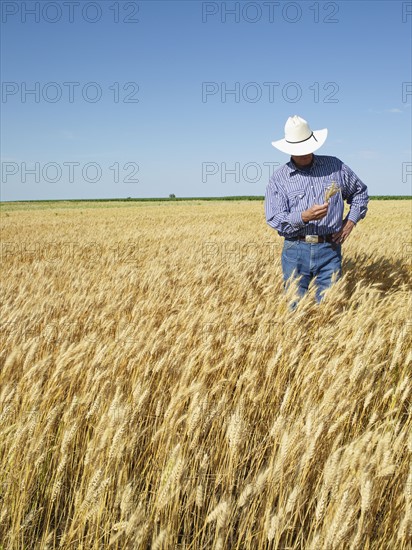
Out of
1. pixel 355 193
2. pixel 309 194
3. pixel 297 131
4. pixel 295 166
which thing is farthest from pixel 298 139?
pixel 355 193

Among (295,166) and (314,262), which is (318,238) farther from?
(295,166)

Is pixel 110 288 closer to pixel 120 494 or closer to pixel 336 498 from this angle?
pixel 120 494

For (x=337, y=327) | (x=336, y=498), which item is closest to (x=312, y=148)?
(x=337, y=327)

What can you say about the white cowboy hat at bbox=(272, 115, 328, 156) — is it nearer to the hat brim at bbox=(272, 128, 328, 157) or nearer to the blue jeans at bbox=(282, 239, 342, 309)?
the hat brim at bbox=(272, 128, 328, 157)

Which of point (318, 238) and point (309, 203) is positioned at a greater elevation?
point (309, 203)

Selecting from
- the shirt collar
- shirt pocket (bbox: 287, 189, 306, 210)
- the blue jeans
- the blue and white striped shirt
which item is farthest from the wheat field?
the shirt collar

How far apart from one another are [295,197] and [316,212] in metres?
0.51

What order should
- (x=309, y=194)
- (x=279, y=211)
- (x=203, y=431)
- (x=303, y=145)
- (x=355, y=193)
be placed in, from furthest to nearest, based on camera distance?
(x=355, y=193)
(x=279, y=211)
(x=309, y=194)
(x=303, y=145)
(x=203, y=431)

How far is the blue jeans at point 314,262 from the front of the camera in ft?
13.7

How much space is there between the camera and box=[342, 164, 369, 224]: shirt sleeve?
4258mm

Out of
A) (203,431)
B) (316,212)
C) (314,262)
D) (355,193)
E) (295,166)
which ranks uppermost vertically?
(295,166)

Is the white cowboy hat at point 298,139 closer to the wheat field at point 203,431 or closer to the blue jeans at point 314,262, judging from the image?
the blue jeans at point 314,262

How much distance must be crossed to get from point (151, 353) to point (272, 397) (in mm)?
757

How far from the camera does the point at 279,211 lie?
4.25m
